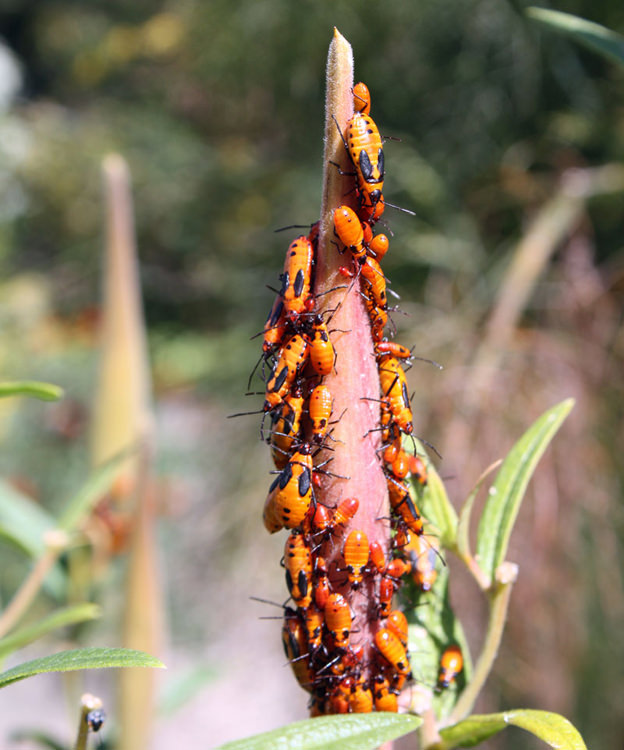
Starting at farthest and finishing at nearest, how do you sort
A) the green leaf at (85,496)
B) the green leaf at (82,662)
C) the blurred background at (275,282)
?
1. the blurred background at (275,282)
2. the green leaf at (85,496)
3. the green leaf at (82,662)

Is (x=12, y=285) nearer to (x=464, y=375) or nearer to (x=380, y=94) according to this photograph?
(x=380, y=94)

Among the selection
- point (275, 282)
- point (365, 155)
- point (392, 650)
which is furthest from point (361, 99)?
point (275, 282)

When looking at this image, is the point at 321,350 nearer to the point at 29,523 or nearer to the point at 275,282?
the point at 29,523

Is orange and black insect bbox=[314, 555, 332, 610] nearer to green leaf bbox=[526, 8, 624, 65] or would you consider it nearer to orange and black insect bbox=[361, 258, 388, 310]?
orange and black insect bbox=[361, 258, 388, 310]

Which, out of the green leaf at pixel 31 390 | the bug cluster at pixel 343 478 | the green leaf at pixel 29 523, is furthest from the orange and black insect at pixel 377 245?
the green leaf at pixel 29 523

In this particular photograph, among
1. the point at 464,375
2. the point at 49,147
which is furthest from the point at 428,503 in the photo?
the point at 49,147

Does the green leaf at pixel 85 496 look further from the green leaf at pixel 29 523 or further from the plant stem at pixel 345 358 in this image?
the plant stem at pixel 345 358
